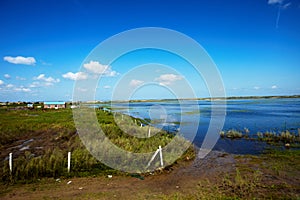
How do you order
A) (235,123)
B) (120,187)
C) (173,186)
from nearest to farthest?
(120,187) < (173,186) < (235,123)

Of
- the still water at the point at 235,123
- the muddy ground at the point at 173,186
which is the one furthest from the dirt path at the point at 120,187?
the still water at the point at 235,123

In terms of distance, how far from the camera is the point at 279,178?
9555mm

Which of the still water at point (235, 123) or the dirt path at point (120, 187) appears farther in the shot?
the still water at point (235, 123)

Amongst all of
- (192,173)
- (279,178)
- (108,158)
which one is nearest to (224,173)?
(192,173)

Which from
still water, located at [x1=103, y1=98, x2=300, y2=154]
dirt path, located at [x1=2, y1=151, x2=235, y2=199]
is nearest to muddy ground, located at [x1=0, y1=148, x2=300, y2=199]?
dirt path, located at [x1=2, y1=151, x2=235, y2=199]

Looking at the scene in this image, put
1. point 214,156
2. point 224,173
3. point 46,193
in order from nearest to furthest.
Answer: point 46,193
point 224,173
point 214,156

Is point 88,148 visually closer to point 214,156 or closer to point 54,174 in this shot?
point 54,174

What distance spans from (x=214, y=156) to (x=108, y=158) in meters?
7.65

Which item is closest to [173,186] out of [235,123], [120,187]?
[120,187]

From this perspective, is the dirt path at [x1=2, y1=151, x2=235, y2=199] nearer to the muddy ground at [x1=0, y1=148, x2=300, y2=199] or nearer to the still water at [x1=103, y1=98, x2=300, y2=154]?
the muddy ground at [x1=0, y1=148, x2=300, y2=199]

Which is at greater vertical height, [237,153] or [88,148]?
[88,148]

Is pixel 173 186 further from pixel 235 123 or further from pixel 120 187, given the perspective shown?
pixel 235 123

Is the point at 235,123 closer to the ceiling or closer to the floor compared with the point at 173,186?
closer to the ceiling

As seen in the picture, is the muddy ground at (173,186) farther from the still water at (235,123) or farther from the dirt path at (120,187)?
the still water at (235,123)
